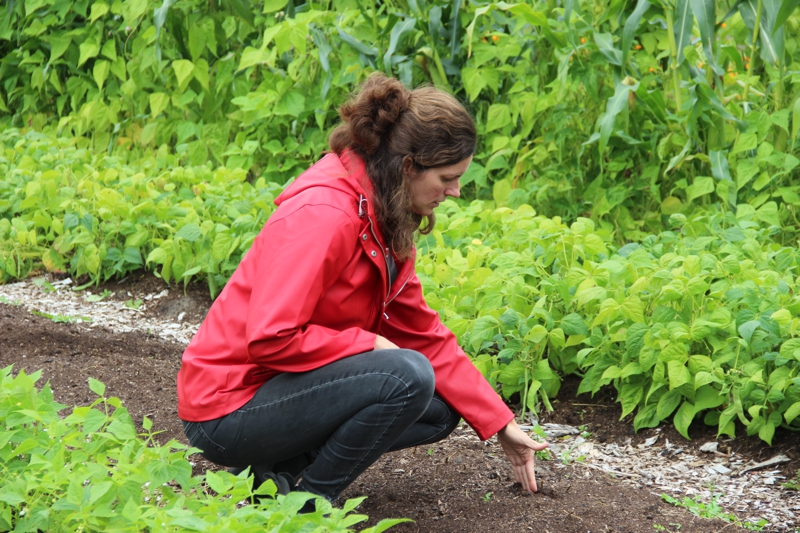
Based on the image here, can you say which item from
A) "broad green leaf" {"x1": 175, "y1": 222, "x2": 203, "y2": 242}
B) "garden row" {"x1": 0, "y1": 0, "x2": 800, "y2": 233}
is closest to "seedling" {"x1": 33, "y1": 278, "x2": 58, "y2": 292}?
"broad green leaf" {"x1": 175, "y1": 222, "x2": 203, "y2": 242}

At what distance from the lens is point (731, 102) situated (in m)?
4.20

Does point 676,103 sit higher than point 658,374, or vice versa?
point 676,103

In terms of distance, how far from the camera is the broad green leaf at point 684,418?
2762 millimetres

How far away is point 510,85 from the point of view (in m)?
4.95

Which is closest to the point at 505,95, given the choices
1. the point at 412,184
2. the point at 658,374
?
the point at 658,374

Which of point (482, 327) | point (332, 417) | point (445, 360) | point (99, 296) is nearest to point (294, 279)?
point (332, 417)

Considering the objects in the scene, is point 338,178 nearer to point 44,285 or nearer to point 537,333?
point 537,333

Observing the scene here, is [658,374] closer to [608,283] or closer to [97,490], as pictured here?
[608,283]

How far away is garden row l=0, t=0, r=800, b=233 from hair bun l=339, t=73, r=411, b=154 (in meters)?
1.78

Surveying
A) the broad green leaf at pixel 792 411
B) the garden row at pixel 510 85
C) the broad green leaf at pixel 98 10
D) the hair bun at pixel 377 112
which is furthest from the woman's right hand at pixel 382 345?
the broad green leaf at pixel 98 10

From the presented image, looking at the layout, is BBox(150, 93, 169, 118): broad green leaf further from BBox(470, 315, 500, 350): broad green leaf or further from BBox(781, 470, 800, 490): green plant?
BBox(781, 470, 800, 490): green plant

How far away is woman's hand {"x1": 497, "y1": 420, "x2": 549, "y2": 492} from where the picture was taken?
2.35 meters

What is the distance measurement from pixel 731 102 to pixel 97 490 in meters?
3.56

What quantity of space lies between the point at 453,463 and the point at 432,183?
39.4 inches
